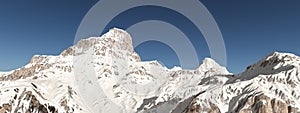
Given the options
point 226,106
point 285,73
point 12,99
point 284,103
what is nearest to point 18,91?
point 12,99

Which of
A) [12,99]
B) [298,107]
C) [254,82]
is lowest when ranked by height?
[298,107]

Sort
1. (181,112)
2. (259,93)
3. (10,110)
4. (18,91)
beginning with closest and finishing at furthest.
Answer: (10,110)
(18,91)
(259,93)
(181,112)

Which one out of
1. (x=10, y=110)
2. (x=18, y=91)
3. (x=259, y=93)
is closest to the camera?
(x=10, y=110)

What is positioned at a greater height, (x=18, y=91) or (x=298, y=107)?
(x=18, y=91)

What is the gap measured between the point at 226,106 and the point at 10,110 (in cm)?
10296

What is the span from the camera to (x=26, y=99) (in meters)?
144

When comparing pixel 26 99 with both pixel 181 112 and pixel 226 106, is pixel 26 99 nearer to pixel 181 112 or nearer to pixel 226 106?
pixel 181 112

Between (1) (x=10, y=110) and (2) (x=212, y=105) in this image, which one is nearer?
(1) (x=10, y=110)

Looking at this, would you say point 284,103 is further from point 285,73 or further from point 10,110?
point 10,110

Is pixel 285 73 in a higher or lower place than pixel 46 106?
higher

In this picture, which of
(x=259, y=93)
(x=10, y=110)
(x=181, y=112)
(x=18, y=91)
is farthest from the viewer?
(x=181, y=112)

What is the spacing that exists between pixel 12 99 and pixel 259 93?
115 meters

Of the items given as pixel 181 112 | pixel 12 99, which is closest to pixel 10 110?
pixel 12 99

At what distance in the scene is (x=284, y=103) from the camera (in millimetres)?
152500
